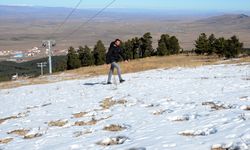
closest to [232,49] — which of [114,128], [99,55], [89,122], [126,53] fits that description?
[126,53]

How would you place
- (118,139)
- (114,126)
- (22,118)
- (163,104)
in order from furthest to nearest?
(22,118), (163,104), (114,126), (118,139)

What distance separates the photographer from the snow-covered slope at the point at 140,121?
941 cm

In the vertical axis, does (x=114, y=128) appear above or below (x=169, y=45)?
below

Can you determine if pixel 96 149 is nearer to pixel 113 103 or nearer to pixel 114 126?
pixel 114 126

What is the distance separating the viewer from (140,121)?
40.3 ft

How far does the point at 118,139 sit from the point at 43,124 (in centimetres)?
478

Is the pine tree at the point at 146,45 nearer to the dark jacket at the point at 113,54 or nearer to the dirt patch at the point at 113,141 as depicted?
the dark jacket at the point at 113,54

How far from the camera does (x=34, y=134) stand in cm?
1266

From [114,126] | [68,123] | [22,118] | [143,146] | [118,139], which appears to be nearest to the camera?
[143,146]

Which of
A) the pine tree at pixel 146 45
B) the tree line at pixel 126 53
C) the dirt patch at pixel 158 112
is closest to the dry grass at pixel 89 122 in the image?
the dirt patch at pixel 158 112

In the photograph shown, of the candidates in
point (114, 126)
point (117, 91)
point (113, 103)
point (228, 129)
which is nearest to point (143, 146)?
point (228, 129)

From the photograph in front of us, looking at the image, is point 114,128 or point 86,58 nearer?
point 114,128

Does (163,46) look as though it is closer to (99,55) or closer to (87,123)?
(99,55)

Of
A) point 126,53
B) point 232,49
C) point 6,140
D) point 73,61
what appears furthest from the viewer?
point 126,53
